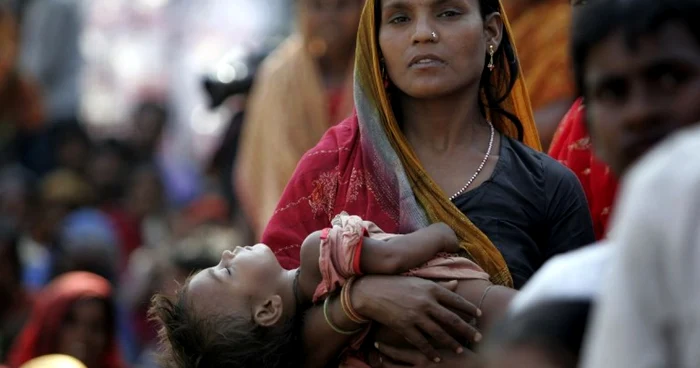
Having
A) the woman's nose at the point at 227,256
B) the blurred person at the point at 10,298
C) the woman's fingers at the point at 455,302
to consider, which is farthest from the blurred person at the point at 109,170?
the woman's fingers at the point at 455,302

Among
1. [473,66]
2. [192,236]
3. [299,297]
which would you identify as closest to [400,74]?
[473,66]

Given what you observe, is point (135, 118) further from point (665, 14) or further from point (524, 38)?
point (665, 14)

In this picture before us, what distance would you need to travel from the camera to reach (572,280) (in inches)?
94.4

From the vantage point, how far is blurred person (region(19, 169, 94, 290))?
9.84 meters

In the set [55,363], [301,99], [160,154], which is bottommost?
[160,154]

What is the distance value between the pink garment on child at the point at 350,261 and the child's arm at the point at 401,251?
0.03m

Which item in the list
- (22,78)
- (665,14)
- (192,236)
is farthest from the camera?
(22,78)

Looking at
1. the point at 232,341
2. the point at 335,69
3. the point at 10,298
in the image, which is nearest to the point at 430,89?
the point at 232,341

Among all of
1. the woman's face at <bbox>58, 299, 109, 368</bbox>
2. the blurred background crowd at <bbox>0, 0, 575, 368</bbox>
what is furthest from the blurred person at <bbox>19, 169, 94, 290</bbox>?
the woman's face at <bbox>58, 299, 109, 368</bbox>

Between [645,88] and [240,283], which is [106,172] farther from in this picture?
[645,88]

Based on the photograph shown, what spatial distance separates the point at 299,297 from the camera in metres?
3.89

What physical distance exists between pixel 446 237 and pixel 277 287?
449 millimetres

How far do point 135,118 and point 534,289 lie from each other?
32.4 ft

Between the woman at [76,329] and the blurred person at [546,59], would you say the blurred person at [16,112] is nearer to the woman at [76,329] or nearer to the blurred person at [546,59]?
the woman at [76,329]
